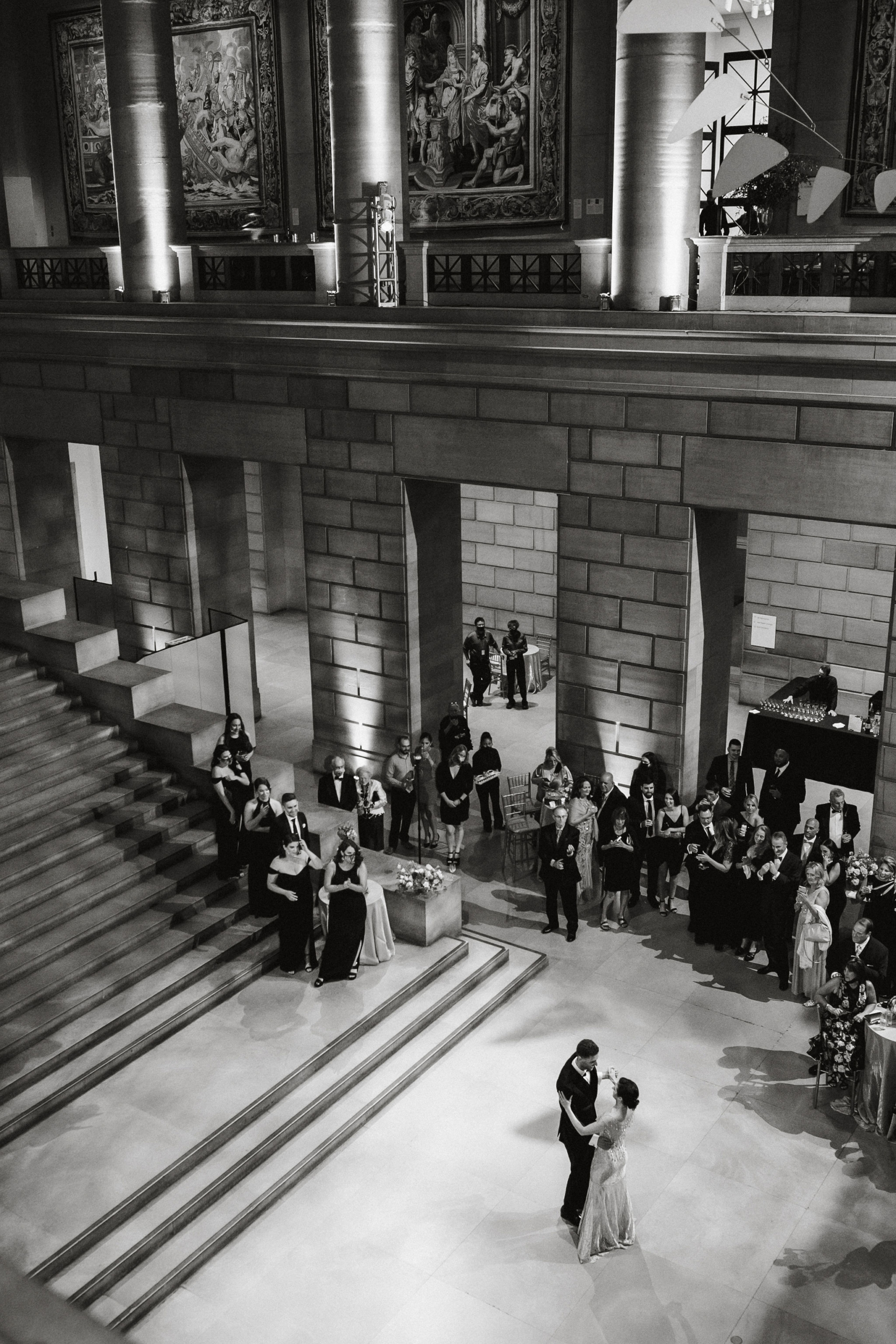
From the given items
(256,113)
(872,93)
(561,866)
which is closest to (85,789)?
(561,866)

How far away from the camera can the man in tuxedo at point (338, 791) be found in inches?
548

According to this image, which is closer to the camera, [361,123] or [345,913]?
[345,913]

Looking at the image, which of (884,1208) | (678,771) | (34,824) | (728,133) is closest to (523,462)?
(678,771)

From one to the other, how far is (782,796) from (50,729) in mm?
8452

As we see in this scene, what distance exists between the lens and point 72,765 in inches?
554

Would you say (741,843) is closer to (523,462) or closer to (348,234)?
(523,462)

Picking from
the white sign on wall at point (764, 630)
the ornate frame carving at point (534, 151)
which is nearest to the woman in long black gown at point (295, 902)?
the white sign on wall at point (764, 630)

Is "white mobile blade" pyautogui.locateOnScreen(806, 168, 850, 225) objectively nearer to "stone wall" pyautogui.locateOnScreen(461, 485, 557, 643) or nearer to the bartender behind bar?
the bartender behind bar

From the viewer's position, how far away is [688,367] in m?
12.8

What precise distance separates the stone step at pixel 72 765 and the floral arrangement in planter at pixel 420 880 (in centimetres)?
397

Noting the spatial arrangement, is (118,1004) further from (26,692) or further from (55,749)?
(26,692)

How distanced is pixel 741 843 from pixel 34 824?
7.30 m

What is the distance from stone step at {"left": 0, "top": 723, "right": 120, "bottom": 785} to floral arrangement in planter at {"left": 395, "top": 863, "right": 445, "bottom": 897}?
14.2ft

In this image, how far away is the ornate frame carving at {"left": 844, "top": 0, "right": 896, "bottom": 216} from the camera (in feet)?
47.9
